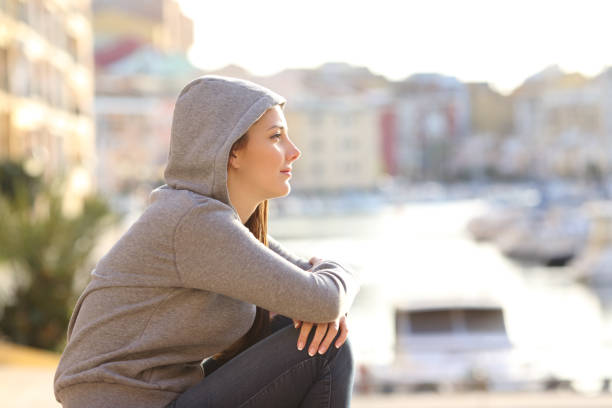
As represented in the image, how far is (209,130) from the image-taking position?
4.74 ft

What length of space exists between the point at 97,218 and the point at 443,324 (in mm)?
4165

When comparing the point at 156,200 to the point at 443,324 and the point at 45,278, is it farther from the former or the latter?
the point at 443,324

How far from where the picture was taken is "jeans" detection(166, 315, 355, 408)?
1.46 m

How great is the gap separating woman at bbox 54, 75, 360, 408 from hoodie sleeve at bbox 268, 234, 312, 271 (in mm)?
260

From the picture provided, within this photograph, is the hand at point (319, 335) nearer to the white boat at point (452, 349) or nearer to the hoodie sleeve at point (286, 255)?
the hoodie sleeve at point (286, 255)

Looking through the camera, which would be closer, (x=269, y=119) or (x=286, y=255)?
(x=269, y=119)

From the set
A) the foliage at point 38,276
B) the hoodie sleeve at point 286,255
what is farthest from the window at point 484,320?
the hoodie sleeve at point 286,255

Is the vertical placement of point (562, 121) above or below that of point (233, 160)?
below

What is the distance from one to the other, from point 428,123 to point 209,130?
256ft

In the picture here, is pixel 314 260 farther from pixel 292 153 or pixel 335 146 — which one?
pixel 335 146

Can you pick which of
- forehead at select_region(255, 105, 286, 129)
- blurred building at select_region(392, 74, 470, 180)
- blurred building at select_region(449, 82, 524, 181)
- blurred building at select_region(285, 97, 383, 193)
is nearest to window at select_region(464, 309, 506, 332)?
forehead at select_region(255, 105, 286, 129)

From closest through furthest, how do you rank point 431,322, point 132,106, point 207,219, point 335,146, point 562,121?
point 207,219 < point 431,322 < point 335,146 < point 132,106 < point 562,121

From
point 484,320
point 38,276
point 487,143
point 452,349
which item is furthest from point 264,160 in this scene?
point 487,143

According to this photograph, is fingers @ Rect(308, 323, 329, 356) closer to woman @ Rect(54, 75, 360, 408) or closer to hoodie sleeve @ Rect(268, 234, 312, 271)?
woman @ Rect(54, 75, 360, 408)
